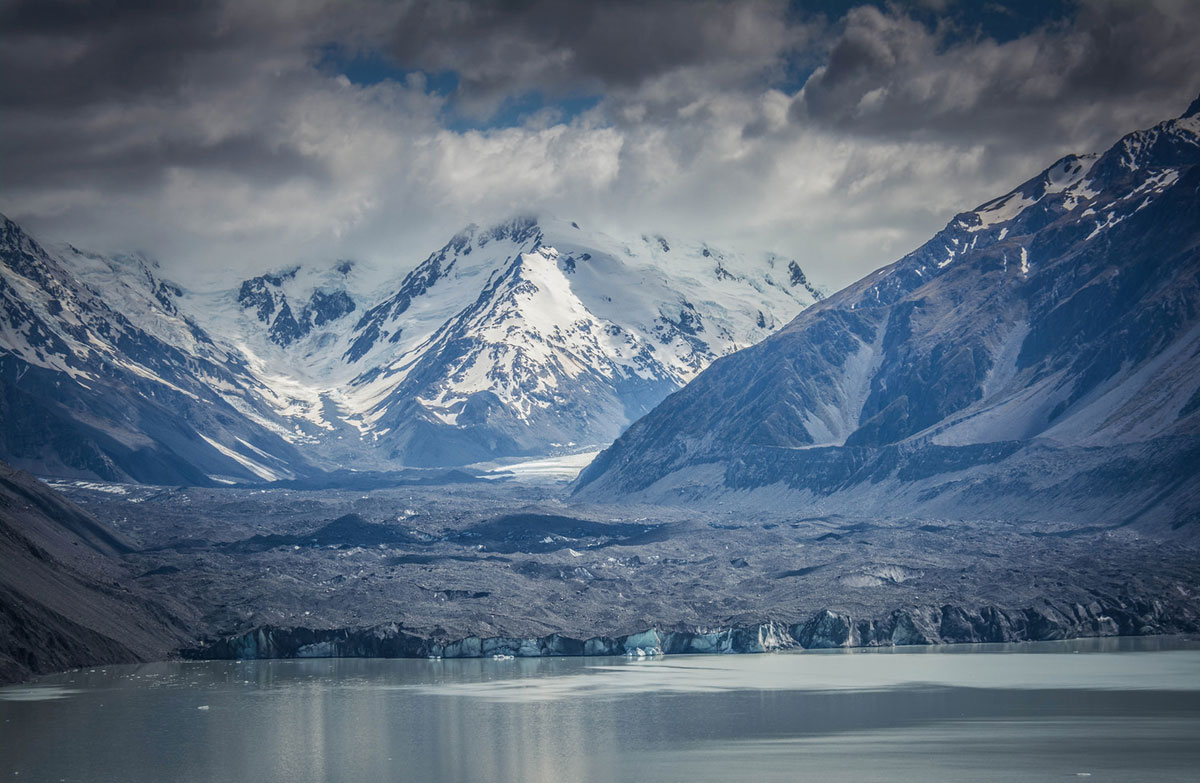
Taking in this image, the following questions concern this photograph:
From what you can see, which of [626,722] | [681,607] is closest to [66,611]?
[626,722]

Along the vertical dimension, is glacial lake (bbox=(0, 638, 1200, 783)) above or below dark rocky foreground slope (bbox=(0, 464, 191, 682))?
below

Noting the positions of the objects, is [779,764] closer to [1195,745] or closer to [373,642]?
[1195,745]

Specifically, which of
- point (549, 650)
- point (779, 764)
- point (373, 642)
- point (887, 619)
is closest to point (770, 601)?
point (887, 619)

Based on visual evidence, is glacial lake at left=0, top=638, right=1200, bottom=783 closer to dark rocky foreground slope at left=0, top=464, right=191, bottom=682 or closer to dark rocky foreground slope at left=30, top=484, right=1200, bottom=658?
dark rocky foreground slope at left=0, top=464, right=191, bottom=682

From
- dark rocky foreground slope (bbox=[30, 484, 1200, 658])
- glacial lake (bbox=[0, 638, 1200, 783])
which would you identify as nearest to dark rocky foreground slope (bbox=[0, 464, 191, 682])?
glacial lake (bbox=[0, 638, 1200, 783])

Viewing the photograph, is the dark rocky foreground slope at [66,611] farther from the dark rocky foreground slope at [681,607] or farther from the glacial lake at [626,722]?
the dark rocky foreground slope at [681,607]

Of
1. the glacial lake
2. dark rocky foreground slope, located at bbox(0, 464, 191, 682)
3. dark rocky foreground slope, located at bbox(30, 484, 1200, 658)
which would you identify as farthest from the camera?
dark rocky foreground slope, located at bbox(30, 484, 1200, 658)
